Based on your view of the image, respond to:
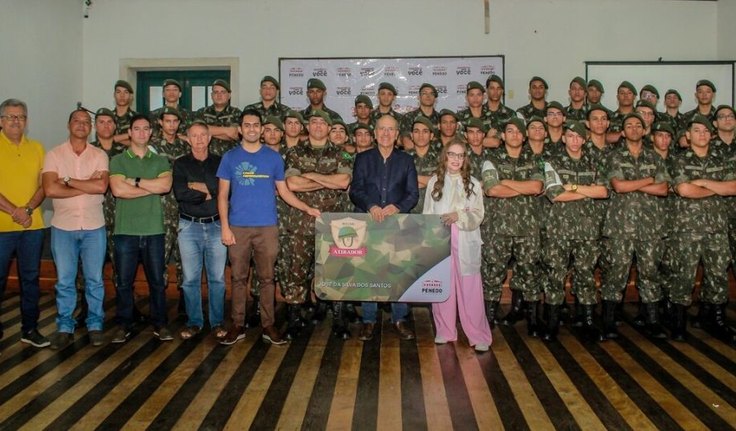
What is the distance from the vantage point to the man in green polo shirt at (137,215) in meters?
4.43

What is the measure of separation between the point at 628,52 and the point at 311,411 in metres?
6.76

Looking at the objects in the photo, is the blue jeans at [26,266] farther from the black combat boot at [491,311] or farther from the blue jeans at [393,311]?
the black combat boot at [491,311]

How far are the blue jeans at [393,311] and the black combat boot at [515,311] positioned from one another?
33.6 inches

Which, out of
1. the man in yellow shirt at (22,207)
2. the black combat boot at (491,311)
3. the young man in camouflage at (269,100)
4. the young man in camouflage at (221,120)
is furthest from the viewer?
the young man in camouflage at (269,100)

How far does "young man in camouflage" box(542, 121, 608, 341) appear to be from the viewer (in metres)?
4.61

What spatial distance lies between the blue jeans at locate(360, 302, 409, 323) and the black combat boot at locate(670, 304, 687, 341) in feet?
6.68

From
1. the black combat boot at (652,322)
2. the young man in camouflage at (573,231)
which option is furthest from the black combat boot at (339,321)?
the black combat boot at (652,322)

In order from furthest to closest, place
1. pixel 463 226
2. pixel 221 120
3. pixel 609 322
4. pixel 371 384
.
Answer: pixel 221 120, pixel 609 322, pixel 463 226, pixel 371 384

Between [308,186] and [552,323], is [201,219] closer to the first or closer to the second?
[308,186]

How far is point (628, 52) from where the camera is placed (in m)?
7.98

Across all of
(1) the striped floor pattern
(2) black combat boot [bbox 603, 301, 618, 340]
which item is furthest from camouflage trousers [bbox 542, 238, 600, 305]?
(1) the striped floor pattern

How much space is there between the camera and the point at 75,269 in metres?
4.49

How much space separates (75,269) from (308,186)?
1.81 m

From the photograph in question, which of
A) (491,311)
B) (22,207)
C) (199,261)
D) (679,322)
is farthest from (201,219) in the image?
(679,322)
